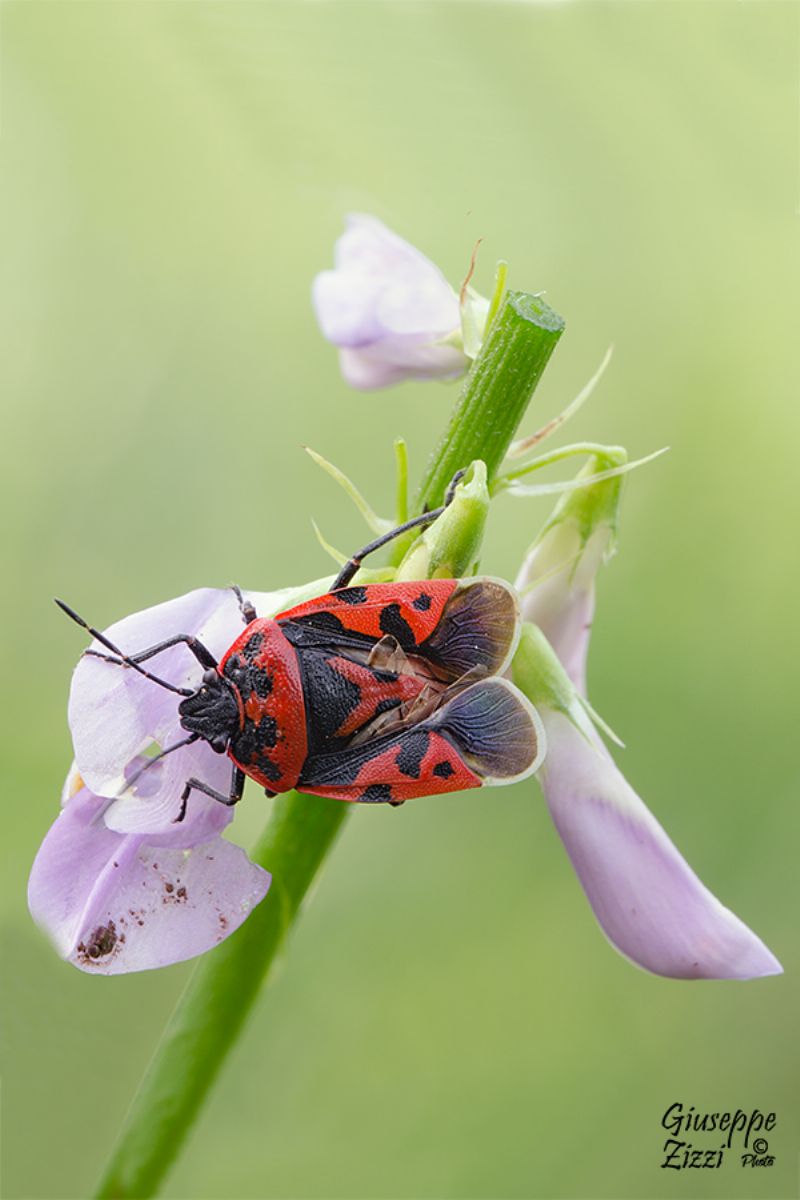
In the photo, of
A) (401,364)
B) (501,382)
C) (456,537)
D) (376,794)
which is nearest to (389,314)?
(401,364)

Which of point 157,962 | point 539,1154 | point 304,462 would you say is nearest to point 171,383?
point 304,462

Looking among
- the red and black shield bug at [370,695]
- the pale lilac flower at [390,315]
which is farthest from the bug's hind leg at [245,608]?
the pale lilac flower at [390,315]

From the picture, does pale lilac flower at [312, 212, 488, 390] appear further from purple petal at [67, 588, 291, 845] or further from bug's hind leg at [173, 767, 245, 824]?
bug's hind leg at [173, 767, 245, 824]

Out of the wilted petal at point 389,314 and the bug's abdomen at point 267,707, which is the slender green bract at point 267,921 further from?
the wilted petal at point 389,314

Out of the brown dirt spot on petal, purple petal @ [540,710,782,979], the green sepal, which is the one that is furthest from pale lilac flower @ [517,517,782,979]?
the brown dirt spot on petal

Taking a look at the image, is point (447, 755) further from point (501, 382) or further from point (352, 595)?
point (501, 382)

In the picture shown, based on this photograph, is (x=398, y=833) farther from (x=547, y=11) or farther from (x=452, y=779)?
(x=547, y=11)
